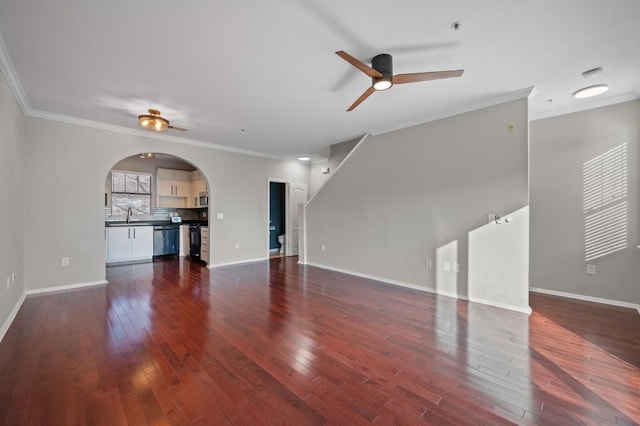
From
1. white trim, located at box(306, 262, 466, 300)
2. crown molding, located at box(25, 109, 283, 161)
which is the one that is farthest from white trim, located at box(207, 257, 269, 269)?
crown molding, located at box(25, 109, 283, 161)

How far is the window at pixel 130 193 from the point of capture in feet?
22.2

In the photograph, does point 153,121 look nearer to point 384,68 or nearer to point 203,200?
point 384,68

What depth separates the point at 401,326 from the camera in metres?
2.81

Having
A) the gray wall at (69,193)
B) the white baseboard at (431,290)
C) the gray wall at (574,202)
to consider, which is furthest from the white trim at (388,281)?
the gray wall at (69,193)

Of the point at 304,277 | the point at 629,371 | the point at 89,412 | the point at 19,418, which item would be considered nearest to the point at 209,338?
the point at 89,412

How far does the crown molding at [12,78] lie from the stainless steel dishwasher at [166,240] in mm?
3881

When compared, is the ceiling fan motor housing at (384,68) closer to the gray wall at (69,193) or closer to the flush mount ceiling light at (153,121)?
the flush mount ceiling light at (153,121)

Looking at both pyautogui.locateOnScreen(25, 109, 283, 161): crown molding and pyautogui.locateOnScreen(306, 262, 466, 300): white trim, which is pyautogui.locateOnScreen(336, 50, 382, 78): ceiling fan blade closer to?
pyautogui.locateOnScreen(306, 262, 466, 300): white trim

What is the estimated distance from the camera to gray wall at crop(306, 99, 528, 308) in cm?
338

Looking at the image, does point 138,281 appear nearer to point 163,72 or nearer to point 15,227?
Result: point 15,227

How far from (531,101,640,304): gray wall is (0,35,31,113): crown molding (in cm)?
629

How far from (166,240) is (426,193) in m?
6.66

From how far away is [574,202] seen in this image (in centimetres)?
370

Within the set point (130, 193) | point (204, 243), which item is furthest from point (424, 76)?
point (130, 193)
